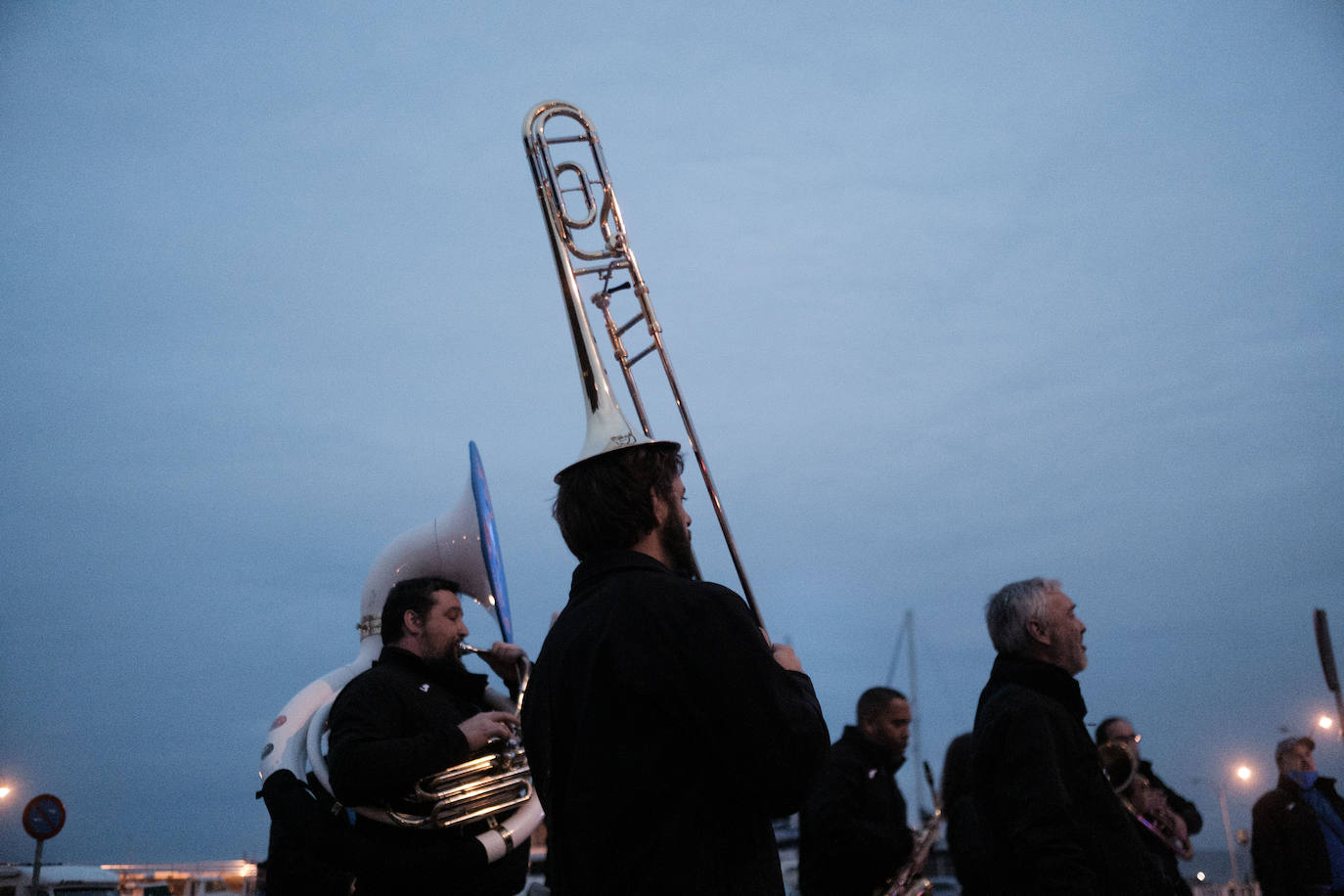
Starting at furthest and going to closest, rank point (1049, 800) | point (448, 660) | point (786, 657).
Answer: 1. point (448, 660)
2. point (1049, 800)
3. point (786, 657)

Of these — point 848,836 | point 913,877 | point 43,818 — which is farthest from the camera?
point 43,818

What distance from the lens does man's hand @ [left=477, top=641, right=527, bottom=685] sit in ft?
14.8

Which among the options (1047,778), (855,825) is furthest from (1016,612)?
(855,825)

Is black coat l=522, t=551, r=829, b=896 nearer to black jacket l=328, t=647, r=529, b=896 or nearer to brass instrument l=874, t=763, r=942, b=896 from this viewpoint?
black jacket l=328, t=647, r=529, b=896

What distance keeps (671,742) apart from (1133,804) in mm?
4256

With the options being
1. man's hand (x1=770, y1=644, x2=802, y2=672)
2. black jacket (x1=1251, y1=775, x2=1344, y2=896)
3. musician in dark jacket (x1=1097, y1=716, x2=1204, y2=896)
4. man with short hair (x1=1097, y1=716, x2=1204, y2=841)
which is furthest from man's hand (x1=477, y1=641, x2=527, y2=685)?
black jacket (x1=1251, y1=775, x2=1344, y2=896)

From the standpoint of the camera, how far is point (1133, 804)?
5430mm

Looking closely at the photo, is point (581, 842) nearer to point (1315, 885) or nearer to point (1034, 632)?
point (1034, 632)

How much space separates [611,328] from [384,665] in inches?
71.9

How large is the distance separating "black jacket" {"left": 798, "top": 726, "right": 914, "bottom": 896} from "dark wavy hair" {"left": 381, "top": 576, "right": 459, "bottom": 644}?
7.21 feet

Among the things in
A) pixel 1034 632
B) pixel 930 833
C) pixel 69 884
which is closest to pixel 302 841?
pixel 1034 632

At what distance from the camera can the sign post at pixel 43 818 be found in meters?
8.26

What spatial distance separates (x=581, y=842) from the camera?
7.11 feet

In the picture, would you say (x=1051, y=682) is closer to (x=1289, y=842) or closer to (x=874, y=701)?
(x=874, y=701)
